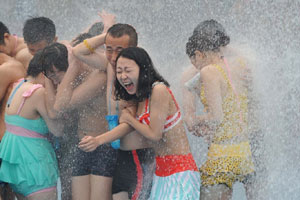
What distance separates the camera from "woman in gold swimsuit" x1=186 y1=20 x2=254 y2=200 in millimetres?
3354

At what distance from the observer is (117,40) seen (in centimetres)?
347

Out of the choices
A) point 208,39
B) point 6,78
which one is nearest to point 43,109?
point 6,78

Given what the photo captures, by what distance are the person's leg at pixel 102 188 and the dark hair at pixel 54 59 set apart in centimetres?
83

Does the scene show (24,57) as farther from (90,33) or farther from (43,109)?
(43,109)

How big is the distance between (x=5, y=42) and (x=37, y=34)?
46 centimetres

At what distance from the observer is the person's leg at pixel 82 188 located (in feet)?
12.1

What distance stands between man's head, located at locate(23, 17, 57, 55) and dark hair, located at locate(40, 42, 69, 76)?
0.71 metres

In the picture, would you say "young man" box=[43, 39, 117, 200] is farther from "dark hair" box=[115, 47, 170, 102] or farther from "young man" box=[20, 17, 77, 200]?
"dark hair" box=[115, 47, 170, 102]

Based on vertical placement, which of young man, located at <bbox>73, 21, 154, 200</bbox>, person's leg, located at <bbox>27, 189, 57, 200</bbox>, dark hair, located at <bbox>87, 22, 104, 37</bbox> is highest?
dark hair, located at <bbox>87, 22, 104, 37</bbox>

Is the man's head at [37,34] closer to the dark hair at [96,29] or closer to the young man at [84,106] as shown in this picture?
the dark hair at [96,29]

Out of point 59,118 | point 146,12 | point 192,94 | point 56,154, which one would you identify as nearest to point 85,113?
point 59,118

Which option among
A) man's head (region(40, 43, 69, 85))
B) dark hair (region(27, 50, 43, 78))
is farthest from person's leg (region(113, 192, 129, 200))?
dark hair (region(27, 50, 43, 78))

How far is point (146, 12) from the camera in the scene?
29.7 feet

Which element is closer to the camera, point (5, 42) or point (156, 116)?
point (156, 116)
